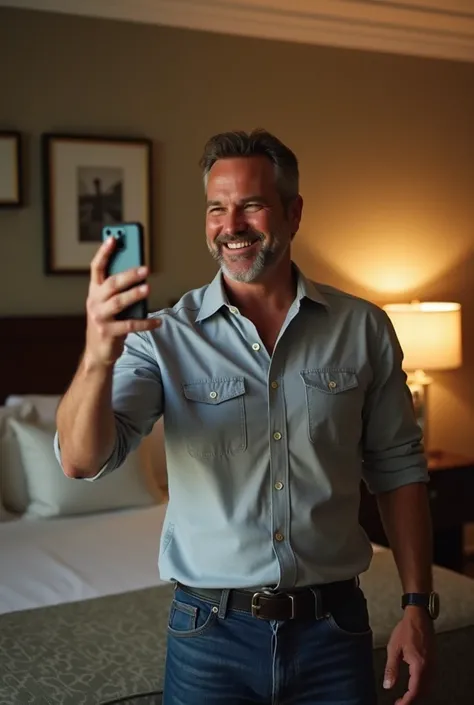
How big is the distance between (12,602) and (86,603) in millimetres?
202

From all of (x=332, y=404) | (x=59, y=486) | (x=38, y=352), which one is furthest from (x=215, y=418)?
(x=38, y=352)

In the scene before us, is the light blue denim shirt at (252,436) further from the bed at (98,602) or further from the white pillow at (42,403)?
the white pillow at (42,403)

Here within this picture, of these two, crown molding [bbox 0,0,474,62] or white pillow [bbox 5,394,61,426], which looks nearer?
white pillow [bbox 5,394,61,426]

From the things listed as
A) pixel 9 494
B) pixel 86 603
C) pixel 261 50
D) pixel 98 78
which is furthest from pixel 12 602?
pixel 261 50

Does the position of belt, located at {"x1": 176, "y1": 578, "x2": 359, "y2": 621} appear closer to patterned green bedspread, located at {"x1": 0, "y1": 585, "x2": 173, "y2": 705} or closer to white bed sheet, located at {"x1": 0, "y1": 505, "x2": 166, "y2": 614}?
patterned green bedspread, located at {"x1": 0, "y1": 585, "x2": 173, "y2": 705}

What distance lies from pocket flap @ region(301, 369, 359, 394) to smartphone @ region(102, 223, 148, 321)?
0.36m

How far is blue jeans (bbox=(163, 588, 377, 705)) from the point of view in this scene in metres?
1.35

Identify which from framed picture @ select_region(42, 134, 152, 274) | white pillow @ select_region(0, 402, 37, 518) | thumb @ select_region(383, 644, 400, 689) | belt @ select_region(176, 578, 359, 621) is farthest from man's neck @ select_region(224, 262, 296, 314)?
framed picture @ select_region(42, 134, 152, 274)

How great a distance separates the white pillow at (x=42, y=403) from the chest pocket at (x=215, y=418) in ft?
5.74

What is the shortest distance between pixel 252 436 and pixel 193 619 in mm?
293

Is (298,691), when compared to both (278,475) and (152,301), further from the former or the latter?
(152,301)

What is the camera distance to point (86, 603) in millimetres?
2186

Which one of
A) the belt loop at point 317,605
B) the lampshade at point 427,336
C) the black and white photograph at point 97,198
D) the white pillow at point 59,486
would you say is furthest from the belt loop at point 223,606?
the lampshade at point 427,336

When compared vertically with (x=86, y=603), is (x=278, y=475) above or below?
above
